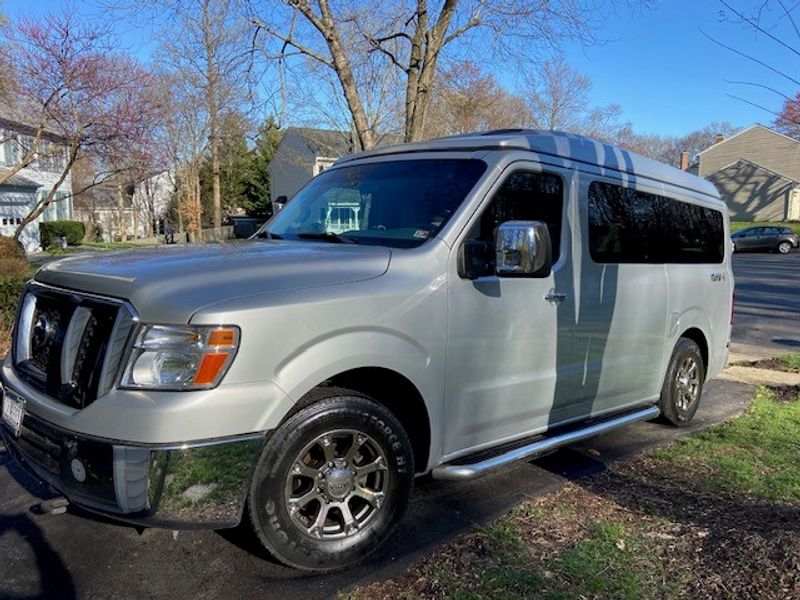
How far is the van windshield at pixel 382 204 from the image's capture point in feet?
11.8

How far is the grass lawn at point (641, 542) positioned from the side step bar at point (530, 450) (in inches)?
11.6

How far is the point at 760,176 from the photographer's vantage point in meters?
50.7

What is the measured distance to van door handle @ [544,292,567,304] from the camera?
3818 millimetres

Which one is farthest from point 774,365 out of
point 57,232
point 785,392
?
point 57,232

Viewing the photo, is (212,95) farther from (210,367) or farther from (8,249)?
(210,367)

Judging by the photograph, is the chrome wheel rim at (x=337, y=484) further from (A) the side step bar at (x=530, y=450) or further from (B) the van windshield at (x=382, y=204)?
(B) the van windshield at (x=382, y=204)

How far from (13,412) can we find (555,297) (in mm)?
2912

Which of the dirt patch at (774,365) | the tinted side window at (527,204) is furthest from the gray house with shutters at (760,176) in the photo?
the tinted side window at (527,204)

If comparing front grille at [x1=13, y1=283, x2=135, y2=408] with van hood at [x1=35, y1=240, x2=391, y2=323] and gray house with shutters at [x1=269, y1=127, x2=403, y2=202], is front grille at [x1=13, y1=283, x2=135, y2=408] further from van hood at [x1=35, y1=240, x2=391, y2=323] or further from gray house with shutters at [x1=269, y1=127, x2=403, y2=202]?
gray house with shutters at [x1=269, y1=127, x2=403, y2=202]

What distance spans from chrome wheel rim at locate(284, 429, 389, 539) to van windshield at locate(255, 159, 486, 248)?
109cm

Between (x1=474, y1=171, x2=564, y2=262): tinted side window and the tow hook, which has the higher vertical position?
(x1=474, y1=171, x2=564, y2=262): tinted side window

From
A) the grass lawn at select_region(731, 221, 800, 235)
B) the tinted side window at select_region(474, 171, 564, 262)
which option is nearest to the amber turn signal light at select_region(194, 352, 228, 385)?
the tinted side window at select_region(474, 171, 564, 262)

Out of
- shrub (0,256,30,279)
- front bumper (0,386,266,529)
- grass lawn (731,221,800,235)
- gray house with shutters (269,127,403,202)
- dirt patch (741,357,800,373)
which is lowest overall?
dirt patch (741,357,800,373)

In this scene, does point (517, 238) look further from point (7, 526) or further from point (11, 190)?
point (11, 190)
